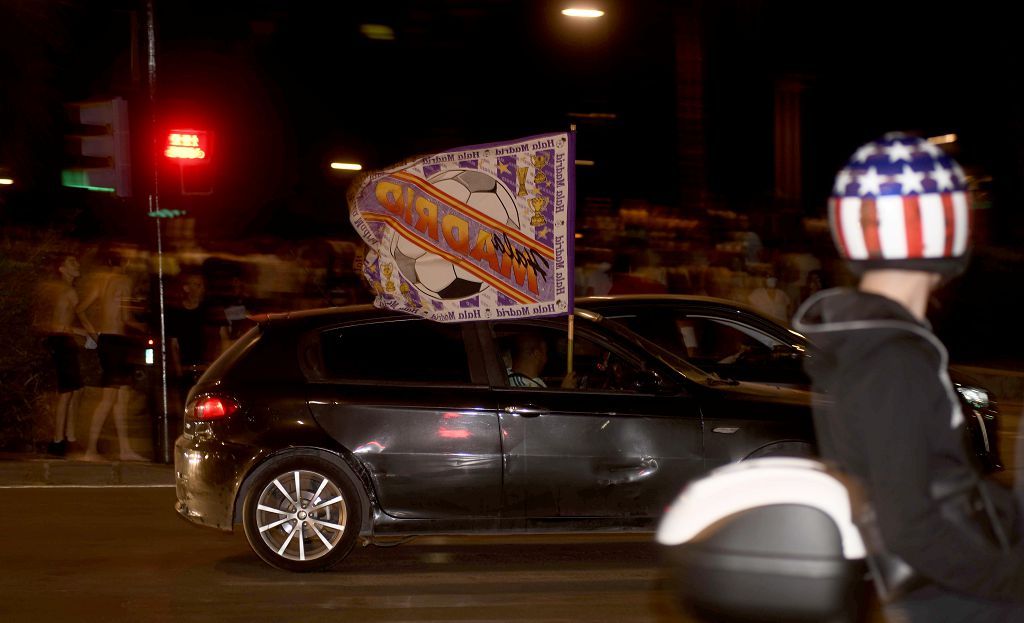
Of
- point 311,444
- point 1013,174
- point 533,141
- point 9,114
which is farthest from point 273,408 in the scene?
point 1013,174

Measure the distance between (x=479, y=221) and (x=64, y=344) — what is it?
202 inches

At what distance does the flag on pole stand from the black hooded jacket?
6.21 meters

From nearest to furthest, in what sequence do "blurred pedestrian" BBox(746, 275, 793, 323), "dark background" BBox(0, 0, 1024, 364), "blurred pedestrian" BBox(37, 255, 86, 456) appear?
"blurred pedestrian" BBox(37, 255, 86, 456) < "blurred pedestrian" BBox(746, 275, 793, 323) < "dark background" BBox(0, 0, 1024, 364)

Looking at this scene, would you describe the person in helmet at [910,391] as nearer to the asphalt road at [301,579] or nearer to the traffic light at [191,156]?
the asphalt road at [301,579]

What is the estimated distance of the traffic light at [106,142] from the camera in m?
11.8

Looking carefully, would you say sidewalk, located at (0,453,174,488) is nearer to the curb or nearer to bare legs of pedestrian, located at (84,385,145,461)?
the curb

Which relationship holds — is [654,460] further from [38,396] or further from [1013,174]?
[1013,174]

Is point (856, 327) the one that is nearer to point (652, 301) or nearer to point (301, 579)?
point (301, 579)

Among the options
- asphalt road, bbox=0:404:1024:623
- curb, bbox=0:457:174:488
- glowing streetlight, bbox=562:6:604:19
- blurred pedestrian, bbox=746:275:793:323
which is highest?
glowing streetlight, bbox=562:6:604:19

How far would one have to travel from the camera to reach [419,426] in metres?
7.73

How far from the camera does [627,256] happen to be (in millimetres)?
13508

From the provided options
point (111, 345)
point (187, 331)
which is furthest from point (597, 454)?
point (111, 345)

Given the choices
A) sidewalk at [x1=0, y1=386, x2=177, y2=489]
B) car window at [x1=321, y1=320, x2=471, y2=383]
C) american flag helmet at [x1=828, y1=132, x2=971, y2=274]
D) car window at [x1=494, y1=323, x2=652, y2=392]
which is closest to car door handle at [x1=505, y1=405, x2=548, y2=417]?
car window at [x1=494, y1=323, x2=652, y2=392]

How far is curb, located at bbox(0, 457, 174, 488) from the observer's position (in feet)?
36.8
